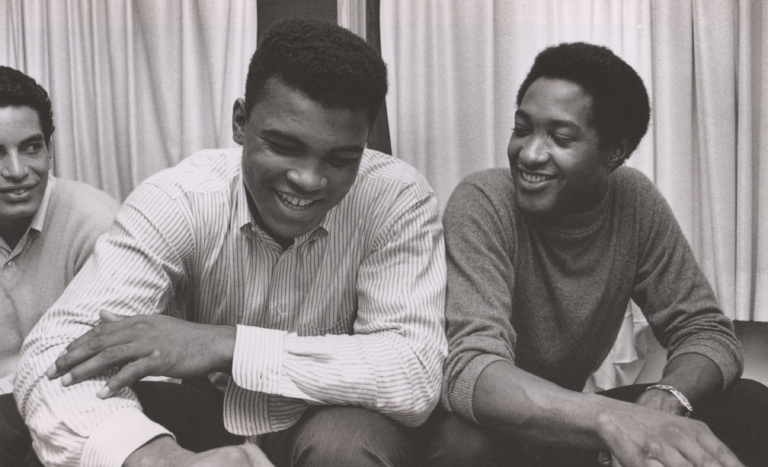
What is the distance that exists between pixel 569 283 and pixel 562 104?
0.41m

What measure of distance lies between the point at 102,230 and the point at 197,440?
747 mm

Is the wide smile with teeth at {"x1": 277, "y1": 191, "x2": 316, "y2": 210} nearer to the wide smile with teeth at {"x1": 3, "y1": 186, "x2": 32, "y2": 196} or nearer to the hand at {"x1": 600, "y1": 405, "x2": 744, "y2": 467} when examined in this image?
the hand at {"x1": 600, "y1": 405, "x2": 744, "y2": 467}

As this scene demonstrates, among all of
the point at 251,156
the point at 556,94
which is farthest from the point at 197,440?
the point at 556,94

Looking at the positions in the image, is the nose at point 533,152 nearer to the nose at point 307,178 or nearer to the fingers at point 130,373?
the nose at point 307,178

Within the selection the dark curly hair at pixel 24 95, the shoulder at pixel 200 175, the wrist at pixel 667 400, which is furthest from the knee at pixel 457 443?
the dark curly hair at pixel 24 95

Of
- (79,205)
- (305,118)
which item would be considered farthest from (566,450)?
(79,205)

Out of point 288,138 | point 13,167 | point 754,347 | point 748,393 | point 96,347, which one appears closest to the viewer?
point 96,347

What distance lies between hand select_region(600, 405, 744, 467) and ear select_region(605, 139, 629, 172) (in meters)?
0.62

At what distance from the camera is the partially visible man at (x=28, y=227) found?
1.86 metres

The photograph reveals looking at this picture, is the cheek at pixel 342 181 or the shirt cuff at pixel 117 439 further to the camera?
the cheek at pixel 342 181

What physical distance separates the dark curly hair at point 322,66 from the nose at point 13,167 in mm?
780

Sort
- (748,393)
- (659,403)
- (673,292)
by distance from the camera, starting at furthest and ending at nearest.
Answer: (673,292), (748,393), (659,403)

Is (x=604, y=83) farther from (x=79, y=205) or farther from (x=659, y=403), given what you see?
(x=79, y=205)

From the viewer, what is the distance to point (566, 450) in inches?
62.1
